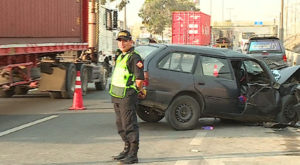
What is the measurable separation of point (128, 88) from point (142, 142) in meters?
1.78

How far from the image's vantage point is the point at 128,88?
19.6 ft

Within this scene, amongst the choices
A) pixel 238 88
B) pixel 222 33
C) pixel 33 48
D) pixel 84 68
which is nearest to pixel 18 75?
pixel 33 48

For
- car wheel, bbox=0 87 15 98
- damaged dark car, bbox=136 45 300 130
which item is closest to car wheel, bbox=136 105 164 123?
damaged dark car, bbox=136 45 300 130

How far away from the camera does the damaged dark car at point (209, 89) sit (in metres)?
8.25

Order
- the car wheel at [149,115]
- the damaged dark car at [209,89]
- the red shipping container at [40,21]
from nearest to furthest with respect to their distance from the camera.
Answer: the damaged dark car at [209,89]
the car wheel at [149,115]
the red shipping container at [40,21]

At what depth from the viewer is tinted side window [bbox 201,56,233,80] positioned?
28.4 feet

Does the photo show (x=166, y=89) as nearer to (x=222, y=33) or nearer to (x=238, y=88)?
(x=238, y=88)

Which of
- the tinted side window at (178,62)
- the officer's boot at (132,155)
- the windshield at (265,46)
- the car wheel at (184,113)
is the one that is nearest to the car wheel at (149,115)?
the car wheel at (184,113)

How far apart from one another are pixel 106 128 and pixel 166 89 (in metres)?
1.50

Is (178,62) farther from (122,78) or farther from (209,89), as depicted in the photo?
(122,78)

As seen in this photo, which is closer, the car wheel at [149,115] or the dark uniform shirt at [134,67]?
the dark uniform shirt at [134,67]

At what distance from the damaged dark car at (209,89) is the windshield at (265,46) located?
11534mm

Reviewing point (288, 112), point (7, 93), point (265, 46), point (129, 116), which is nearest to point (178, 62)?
point (288, 112)

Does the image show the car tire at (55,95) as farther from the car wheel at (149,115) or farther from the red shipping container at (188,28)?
the red shipping container at (188,28)
